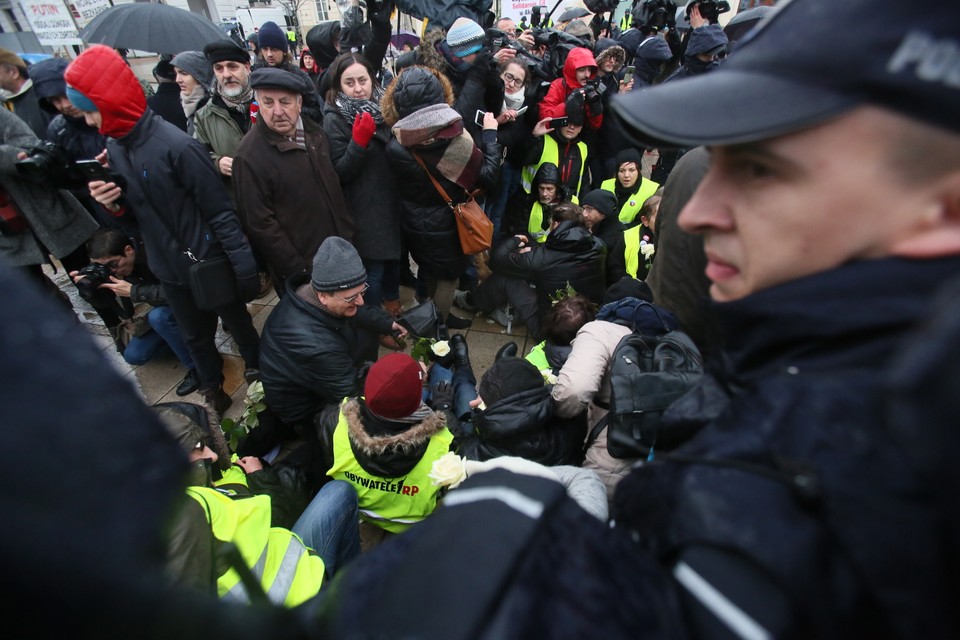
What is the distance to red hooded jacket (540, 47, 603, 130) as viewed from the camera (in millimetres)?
4992

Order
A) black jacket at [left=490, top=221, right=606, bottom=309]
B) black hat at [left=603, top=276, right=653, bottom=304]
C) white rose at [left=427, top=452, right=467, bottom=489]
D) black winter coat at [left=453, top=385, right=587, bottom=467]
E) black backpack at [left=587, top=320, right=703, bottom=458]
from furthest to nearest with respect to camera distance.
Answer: black jacket at [left=490, top=221, right=606, bottom=309]
black hat at [left=603, top=276, right=653, bottom=304]
black winter coat at [left=453, top=385, right=587, bottom=467]
white rose at [left=427, top=452, right=467, bottom=489]
black backpack at [left=587, top=320, right=703, bottom=458]

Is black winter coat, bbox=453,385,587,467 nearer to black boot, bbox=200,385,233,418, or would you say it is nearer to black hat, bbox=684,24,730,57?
black boot, bbox=200,385,233,418

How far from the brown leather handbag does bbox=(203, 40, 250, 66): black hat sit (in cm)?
201

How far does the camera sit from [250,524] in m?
1.64

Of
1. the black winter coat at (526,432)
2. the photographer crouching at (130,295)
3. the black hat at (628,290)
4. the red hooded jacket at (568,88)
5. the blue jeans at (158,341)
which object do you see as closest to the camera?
the black winter coat at (526,432)

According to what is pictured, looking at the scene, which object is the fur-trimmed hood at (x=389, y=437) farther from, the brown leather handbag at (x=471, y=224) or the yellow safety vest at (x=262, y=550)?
the brown leather handbag at (x=471, y=224)

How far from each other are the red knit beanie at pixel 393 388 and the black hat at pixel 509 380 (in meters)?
0.40

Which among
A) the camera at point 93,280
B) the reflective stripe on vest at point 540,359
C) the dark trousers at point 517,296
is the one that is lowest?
the dark trousers at point 517,296

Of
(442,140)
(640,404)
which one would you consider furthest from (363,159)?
(640,404)

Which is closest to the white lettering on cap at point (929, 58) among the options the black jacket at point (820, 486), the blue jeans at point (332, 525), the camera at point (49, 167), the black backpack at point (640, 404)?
the black jacket at point (820, 486)

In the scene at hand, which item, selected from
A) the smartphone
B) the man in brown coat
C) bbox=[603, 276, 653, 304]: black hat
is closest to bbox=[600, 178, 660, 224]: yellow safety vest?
bbox=[603, 276, 653, 304]: black hat

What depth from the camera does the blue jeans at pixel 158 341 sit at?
3648mm

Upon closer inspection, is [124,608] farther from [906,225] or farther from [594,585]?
[906,225]

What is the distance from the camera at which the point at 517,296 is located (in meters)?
4.20
